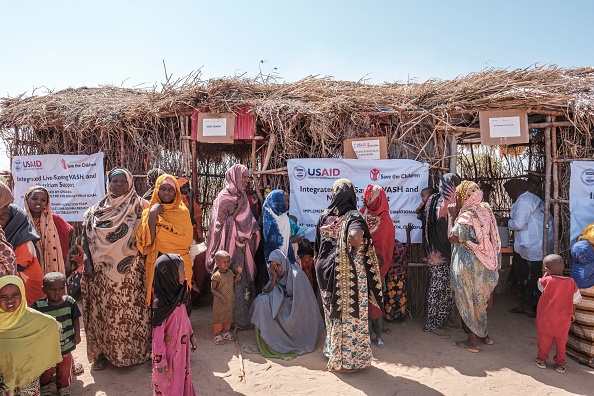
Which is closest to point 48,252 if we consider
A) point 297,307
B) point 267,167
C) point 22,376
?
point 22,376

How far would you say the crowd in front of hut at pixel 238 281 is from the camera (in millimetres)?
3037

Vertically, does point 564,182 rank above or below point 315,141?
below

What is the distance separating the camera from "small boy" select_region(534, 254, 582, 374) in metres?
4.10

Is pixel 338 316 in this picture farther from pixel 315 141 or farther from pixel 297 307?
pixel 315 141

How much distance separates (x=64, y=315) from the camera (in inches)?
133

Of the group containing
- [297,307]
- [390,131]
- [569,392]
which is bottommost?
[569,392]

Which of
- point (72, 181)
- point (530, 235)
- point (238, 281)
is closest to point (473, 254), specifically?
point (530, 235)

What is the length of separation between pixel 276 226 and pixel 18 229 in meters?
2.53

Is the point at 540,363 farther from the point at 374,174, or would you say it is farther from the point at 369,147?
the point at 369,147

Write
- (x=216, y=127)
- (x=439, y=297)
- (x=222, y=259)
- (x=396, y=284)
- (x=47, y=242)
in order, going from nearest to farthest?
(x=47, y=242)
(x=222, y=259)
(x=439, y=297)
(x=396, y=284)
(x=216, y=127)

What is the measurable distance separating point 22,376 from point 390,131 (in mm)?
4946

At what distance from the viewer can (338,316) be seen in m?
3.85

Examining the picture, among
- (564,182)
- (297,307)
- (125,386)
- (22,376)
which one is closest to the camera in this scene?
(22,376)

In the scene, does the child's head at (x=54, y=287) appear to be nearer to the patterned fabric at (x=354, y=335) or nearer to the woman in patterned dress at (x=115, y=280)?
the woman in patterned dress at (x=115, y=280)
